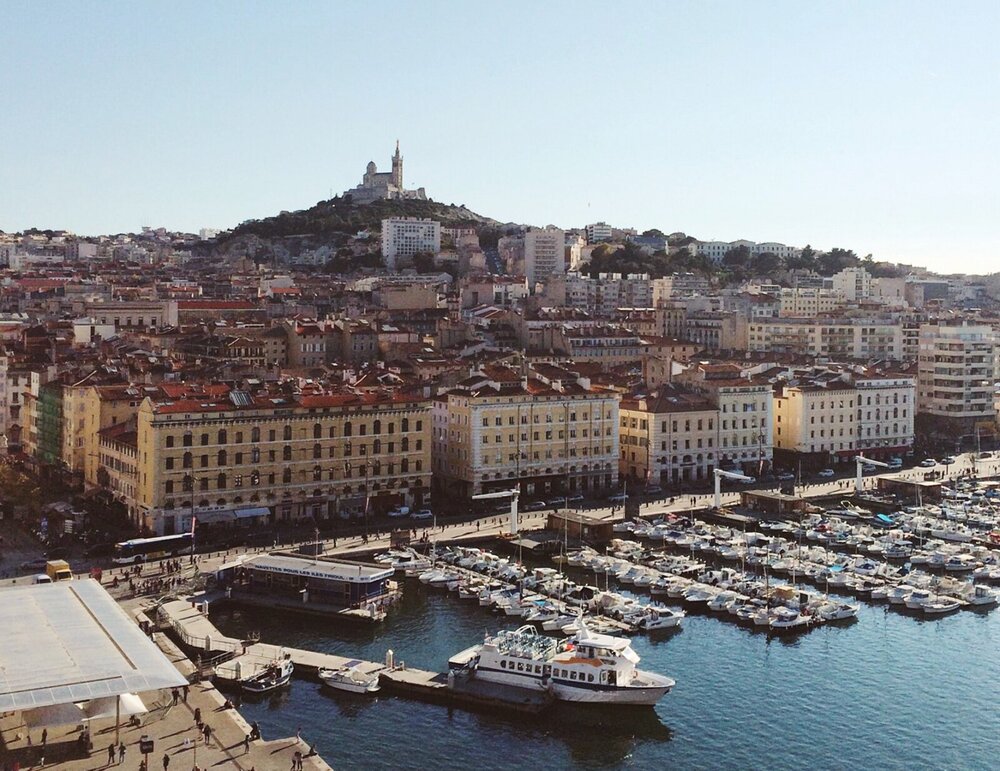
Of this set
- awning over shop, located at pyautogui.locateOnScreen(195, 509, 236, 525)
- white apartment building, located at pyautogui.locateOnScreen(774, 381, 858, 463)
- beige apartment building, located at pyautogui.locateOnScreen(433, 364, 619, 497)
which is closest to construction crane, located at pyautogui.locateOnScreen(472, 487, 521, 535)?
beige apartment building, located at pyautogui.locateOnScreen(433, 364, 619, 497)

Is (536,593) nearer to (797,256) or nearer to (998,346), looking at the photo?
(998,346)

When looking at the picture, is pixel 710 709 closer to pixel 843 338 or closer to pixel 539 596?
pixel 539 596

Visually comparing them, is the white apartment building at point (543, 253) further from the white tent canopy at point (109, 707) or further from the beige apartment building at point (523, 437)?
the white tent canopy at point (109, 707)

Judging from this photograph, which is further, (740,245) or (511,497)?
(740,245)

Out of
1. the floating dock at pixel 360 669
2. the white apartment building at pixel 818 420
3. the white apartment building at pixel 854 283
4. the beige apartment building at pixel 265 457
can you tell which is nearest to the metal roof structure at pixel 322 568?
the floating dock at pixel 360 669

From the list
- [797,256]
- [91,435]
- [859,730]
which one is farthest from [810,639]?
[797,256]

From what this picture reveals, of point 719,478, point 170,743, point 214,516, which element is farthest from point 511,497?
point 170,743
